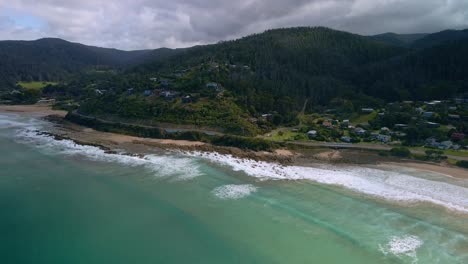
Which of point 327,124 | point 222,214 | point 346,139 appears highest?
point 327,124

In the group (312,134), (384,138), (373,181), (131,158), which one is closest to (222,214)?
(373,181)

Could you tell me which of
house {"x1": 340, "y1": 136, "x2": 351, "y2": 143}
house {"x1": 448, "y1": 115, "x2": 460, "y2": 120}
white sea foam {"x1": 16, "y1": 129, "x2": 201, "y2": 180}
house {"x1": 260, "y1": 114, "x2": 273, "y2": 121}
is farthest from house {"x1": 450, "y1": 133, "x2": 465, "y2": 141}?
white sea foam {"x1": 16, "y1": 129, "x2": 201, "y2": 180}

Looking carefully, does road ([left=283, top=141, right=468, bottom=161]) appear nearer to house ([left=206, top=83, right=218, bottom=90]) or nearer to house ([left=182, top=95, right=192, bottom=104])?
house ([left=182, top=95, right=192, bottom=104])

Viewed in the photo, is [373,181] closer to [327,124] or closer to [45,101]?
[327,124]

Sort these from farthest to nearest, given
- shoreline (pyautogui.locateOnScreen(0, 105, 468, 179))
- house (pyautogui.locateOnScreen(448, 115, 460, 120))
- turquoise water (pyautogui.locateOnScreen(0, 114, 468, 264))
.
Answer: house (pyautogui.locateOnScreen(448, 115, 460, 120)) → shoreline (pyautogui.locateOnScreen(0, 105, 468, 179)) → turquoise water (pyautogui.locateOnScreen(0, 114, 468, 264))

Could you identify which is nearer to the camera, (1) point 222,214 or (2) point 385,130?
(1) point 222,214
